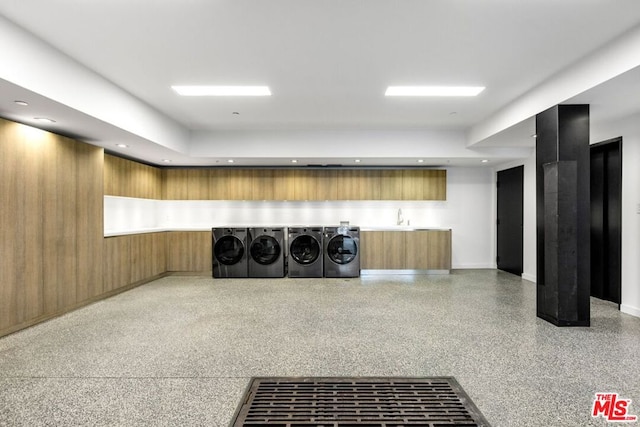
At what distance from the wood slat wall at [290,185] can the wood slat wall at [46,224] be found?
2145 millimetres

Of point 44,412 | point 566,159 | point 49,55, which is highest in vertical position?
point 49,55

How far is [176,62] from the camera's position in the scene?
321cm

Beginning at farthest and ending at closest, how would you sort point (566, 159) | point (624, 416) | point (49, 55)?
point (566, 159) < point (49, 55) < point (624, 416)

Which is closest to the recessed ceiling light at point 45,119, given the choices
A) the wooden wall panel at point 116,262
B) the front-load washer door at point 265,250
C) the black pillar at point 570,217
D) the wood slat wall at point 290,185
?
the wooden wall panel at point 116,262

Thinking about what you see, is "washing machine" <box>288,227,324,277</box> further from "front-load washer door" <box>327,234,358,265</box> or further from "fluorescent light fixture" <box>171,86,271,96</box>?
"fluorescent light fixture" <box>171,86,271,96</box>

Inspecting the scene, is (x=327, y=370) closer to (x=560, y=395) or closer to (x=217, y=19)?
(x=560, y=395)

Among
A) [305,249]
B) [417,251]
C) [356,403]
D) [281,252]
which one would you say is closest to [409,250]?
[417,251]

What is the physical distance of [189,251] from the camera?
256 inches

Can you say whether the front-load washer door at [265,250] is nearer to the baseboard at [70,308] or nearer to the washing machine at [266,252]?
the washing machine at [266,252]

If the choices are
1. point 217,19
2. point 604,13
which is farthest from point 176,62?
point 604,13

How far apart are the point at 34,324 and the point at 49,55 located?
2799 mm

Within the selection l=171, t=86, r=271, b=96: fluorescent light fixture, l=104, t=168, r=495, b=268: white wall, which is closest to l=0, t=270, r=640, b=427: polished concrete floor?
l=104, t=168, r=495, b=268: white wall

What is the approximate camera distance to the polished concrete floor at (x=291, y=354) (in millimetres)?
2051

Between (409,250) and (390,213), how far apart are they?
1.00m
